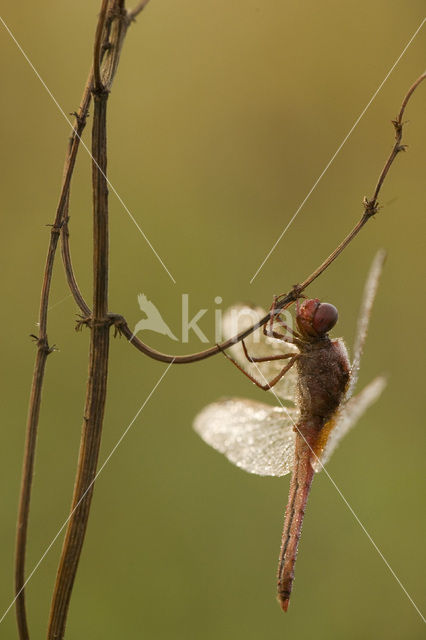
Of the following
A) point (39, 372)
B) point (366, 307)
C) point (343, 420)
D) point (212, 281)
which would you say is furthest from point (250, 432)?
point (212, 281)

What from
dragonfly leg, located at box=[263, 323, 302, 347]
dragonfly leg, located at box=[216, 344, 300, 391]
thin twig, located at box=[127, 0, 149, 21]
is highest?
thin twig, located at box=[127, 0, 149, 21]

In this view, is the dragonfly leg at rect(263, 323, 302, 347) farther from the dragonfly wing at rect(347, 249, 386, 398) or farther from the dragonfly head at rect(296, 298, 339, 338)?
the dragonfly wing at rect(347, 249, 386, 398)

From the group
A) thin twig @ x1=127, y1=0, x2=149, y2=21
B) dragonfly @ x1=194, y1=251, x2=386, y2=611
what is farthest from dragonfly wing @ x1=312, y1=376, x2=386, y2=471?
thin twig @ x1=127, y1=0, x2=149, y2=21

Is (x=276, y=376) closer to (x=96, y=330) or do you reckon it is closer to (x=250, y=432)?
(x=250, y=432)

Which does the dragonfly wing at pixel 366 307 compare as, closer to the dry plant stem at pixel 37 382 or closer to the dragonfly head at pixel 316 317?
the dragonfly head at pixel 316 317

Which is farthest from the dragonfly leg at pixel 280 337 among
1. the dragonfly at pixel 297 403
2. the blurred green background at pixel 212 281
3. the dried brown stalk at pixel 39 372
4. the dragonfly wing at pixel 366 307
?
the dried brown stalk at pixel 39 372

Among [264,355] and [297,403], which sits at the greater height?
[264,355]
